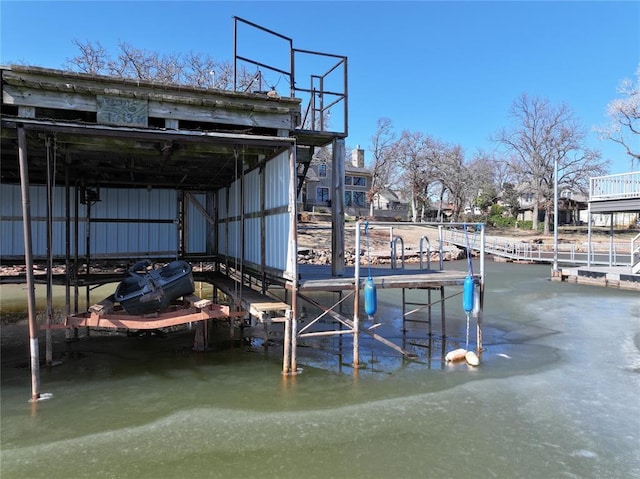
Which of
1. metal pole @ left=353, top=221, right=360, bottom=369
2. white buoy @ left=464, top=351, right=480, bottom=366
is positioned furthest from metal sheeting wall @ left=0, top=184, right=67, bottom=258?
white buoy @ left=464, top=351, right=480, bottom=366

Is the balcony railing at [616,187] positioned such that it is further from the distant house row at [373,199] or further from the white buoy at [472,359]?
the distant house row at [373,199]

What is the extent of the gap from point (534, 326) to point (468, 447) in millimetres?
9579


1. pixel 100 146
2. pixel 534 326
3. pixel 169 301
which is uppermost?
pixel 100 146

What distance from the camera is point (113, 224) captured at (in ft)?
46.0

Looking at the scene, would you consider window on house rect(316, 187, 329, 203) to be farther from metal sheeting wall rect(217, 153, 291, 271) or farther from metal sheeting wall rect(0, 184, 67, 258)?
metal sheeting wall rect(0, 184, 67, 258)

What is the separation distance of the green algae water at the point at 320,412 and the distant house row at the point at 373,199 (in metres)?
40.1

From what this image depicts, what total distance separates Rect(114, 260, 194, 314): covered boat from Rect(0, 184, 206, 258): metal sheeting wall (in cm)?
455

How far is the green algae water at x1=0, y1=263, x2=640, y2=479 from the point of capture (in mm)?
5625

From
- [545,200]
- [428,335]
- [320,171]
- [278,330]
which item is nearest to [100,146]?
[278,330]

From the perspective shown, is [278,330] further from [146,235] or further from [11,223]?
[11,223]

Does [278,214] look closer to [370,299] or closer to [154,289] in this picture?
[370,299]

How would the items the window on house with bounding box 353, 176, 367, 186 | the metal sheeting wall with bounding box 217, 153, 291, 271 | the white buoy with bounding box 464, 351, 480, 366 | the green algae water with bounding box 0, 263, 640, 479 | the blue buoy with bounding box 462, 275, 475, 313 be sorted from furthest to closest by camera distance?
the window on house with bounding box 353, 176, 367, 186, the white buoy with bounding box 464, 351, 480, 366, the blue buoy with bounding box 462, 275, 475, 313, the metal sheeting wall with bounding box 217, 153, 291, 271, the green algae water with bounding box 0, 263, 640, 479

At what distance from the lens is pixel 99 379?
28.3 ft

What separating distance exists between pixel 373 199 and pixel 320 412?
52326 millimetres
